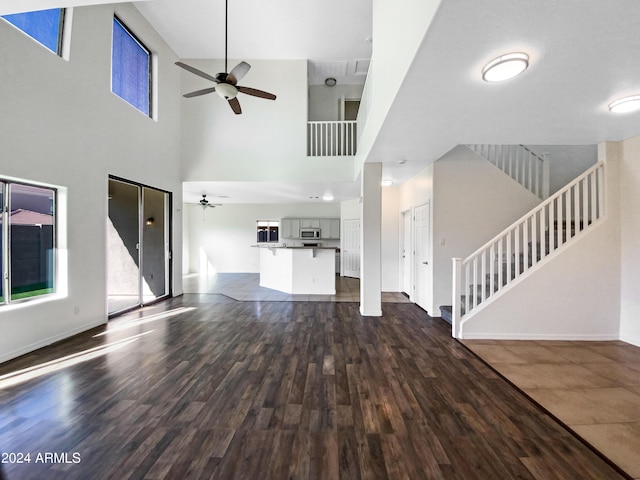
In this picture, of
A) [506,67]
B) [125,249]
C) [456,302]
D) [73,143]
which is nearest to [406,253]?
[456,302]

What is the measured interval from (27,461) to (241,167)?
5619 mm

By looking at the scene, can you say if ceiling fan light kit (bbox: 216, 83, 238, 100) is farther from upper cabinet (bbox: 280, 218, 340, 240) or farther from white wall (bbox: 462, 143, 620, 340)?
upper cabinet (bbox: 280, 218, 340, 240)

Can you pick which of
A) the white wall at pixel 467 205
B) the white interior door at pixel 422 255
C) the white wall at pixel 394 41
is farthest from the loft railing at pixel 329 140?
the white wall at pixel 394 41

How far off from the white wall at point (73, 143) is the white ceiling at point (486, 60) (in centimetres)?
195

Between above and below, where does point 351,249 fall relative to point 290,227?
below

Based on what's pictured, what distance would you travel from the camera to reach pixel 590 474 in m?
1.53

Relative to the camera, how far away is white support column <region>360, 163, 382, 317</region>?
15.6ft

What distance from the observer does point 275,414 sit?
207 centimetres

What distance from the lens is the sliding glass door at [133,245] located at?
5.01 m

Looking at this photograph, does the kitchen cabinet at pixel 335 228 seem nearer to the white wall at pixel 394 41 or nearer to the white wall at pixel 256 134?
the white wall at pixel 256 134

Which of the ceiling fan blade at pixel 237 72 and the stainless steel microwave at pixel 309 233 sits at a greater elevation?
the ceiling fan blade at pixel 237 72

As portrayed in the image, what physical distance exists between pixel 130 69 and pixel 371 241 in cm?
534

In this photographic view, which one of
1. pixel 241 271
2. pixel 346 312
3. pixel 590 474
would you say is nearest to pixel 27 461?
pixel 590 474

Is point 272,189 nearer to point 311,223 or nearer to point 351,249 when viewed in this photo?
point 311,223
